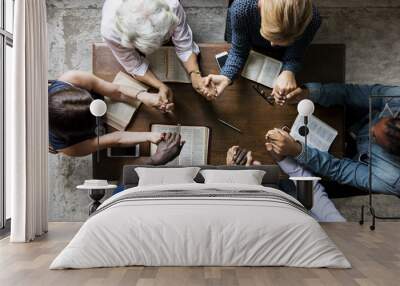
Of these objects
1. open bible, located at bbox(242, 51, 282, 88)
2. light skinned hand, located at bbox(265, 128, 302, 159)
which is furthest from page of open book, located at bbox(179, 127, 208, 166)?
open bible, located at bbox(242, 51, 282, 88)

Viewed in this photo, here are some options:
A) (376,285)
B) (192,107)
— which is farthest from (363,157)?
(376,285)

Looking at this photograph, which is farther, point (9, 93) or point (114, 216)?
point (9, 93)

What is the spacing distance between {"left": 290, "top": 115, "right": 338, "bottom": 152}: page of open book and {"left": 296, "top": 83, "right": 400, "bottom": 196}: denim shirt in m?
0.09

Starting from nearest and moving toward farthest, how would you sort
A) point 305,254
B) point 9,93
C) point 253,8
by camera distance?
point 305,254, point 9,93, point 253,8

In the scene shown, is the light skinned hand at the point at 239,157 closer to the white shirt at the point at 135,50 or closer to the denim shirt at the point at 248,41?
the denim shirt at the point at 248,41

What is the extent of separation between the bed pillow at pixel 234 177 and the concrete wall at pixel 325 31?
1706 mm

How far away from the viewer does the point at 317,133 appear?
7.36 meters

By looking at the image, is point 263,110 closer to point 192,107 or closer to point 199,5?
point 192,107

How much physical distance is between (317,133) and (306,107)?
50 cm

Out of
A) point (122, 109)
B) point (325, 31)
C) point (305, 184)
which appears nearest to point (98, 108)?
point (122, 109)

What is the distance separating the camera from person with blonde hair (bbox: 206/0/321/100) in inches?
280

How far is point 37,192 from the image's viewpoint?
6254 millimetres

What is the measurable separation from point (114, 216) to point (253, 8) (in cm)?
374

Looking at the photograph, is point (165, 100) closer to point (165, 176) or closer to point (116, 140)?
point (116, 140)
